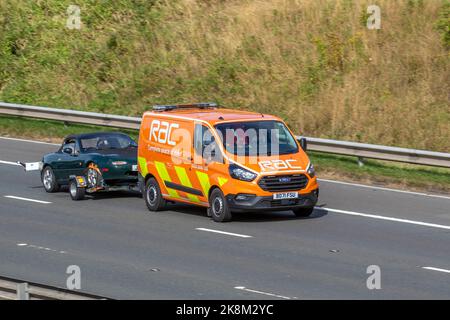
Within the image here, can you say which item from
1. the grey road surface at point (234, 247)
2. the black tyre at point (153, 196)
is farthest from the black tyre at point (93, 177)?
the black tyre at point (153, 196)

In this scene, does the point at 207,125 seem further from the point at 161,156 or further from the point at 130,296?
the point at 130,296

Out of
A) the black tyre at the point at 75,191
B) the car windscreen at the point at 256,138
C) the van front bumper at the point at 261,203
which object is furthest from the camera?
the black tyre at the point at 75,191

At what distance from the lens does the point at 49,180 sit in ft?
74.9

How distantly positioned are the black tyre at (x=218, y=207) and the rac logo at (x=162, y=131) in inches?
60.8

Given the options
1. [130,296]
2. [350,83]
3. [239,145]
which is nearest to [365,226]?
[239,145]

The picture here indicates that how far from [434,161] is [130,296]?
1162 centimetres

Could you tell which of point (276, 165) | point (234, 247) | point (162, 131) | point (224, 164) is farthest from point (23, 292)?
point (162, 131)

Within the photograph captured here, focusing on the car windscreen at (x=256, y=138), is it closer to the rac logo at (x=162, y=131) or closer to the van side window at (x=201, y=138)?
the van side window at (x=201, y=138)

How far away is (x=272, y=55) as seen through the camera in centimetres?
3291

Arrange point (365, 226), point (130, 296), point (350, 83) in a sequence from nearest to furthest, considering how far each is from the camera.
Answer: point (130, 296), point (365, 226), point (350, 83)

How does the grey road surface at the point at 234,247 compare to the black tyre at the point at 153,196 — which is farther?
the black tyre at the point at 153,196

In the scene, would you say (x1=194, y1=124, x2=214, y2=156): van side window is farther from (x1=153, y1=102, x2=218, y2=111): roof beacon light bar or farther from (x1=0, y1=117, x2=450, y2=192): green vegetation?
(x1=0, y1=117, x2=450, y2=192): green vegetation

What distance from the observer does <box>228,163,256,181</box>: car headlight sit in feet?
61.2

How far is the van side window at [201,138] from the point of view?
63.5 feet
